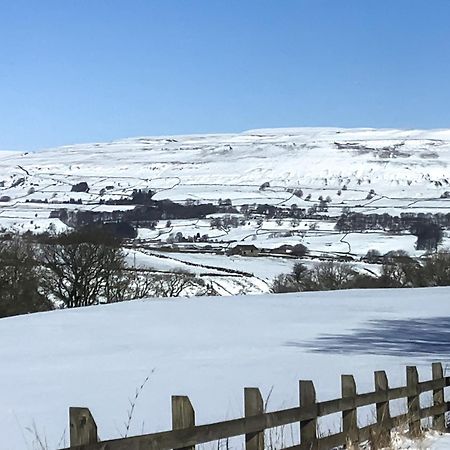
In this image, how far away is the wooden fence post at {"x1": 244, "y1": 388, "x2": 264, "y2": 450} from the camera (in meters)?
6.88

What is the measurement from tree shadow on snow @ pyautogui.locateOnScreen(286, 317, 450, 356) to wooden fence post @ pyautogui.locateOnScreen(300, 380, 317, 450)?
34.7 feet

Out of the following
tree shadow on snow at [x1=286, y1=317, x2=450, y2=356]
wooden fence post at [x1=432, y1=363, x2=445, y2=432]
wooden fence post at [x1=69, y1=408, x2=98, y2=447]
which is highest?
wooden fence post at [x1=69, y1=408, x2=98, y2=447]

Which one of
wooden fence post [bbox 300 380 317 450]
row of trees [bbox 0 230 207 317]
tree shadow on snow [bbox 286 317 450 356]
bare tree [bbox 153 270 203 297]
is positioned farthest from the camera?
bare tree [bbox 153 270 203 297]

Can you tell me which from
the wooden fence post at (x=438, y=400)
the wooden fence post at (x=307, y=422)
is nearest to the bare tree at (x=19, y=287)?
the wooden fence post at (x=438, y=400)

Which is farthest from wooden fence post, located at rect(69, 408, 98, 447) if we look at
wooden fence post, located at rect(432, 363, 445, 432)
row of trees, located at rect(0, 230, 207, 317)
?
row of trees, located at rect(0, 230, 207, 317)

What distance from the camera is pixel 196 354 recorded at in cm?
2036

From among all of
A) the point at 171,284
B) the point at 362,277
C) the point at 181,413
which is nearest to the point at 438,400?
the point at 181,413

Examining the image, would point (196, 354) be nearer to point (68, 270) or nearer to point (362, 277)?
point (68, 270)

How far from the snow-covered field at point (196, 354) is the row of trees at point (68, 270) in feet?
49.0

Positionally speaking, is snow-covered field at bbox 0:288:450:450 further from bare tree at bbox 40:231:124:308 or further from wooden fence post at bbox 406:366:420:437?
bare tree at bbox 40:231:124:308

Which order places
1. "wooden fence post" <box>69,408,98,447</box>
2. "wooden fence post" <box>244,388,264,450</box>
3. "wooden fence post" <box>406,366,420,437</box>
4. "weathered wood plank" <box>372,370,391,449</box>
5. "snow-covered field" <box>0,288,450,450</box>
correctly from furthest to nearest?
"snow-covered field" <box>0,288,450,450</box> → "wooden fence post" <box>406,366,420,437</box> → "weathered wood plank" <box>372,370,391,449</box> → "wooden fence post" <box>244,388,264,450</box> → "wooden fence post" <box>69,408,98,447</box>

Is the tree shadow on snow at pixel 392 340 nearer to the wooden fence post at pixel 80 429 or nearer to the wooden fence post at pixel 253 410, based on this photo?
the wooden fence post at pixel 253 410

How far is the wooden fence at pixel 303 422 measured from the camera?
519 cm

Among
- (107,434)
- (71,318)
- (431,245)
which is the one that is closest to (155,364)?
(107,434)
